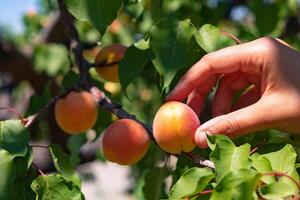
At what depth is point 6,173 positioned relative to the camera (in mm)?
900

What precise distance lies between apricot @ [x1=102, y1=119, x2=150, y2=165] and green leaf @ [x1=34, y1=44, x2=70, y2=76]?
3.82ft

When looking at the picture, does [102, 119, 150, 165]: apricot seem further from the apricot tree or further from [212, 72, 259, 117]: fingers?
[212, 72, 259, 117]: fingers

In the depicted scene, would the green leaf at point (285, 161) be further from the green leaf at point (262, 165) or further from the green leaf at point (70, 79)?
the green leaf at point (70, 79)

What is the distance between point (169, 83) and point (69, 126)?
30cm

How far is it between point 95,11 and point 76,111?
9.7 inches

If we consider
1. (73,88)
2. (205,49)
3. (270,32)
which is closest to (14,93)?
(270,32)

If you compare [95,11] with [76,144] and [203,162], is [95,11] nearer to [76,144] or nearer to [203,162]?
[203,162]

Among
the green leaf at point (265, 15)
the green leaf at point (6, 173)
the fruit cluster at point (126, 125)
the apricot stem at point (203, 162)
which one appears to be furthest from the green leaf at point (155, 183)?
the green leaf at point (265, 15)

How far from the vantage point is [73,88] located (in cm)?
118

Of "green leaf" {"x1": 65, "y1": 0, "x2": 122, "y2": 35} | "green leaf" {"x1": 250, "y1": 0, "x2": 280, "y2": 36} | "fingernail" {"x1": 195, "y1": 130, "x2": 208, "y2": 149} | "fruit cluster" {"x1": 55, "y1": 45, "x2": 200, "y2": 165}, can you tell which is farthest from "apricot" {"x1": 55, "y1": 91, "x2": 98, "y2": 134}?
"green leaf" {"x1": 250, "y1": 0, "x2": 280, "y2": 36}

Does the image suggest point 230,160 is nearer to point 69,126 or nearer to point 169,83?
point 169,83

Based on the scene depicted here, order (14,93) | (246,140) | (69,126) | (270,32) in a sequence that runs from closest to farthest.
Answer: (246,140) → (69,126) → (270,32) → (14,93)

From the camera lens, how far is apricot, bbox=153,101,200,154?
91 cm

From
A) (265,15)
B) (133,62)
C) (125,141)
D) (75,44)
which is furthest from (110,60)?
(265,15)
